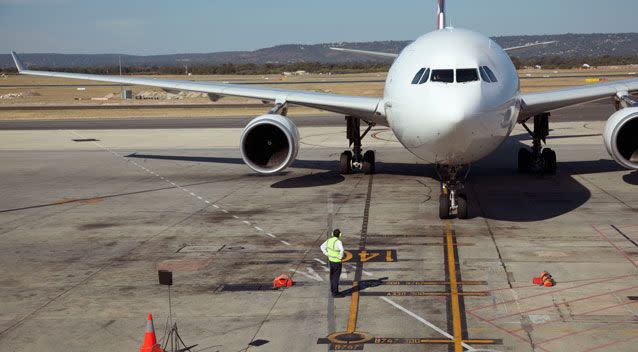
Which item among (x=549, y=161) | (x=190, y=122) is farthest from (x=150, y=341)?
(x=190, y=122)

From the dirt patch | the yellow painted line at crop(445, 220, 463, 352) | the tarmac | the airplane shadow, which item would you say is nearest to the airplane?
the airplane shadow

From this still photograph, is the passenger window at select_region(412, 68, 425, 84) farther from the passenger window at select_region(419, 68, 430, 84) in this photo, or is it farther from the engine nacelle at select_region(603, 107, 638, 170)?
the engine nacelle at select_region(603, 107, 638, 170)

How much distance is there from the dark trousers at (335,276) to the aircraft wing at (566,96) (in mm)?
11253

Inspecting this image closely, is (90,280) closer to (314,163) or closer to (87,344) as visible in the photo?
(87,344)

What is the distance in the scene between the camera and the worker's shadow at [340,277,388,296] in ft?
46.4

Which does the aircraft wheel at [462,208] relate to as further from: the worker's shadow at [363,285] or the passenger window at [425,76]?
the worker's shadow at [363,285]

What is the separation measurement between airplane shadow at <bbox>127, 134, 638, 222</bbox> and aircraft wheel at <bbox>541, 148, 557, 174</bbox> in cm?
28

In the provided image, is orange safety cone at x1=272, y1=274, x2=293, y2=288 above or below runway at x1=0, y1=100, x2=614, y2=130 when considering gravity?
above

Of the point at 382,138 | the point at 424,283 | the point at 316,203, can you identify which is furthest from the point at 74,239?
the point at 382,138

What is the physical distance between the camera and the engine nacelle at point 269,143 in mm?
24562

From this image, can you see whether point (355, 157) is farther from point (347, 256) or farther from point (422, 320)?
point (422, 320)

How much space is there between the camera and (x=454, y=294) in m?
13.8

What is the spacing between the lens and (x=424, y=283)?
14.6 metres

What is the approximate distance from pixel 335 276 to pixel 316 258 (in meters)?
2.89
